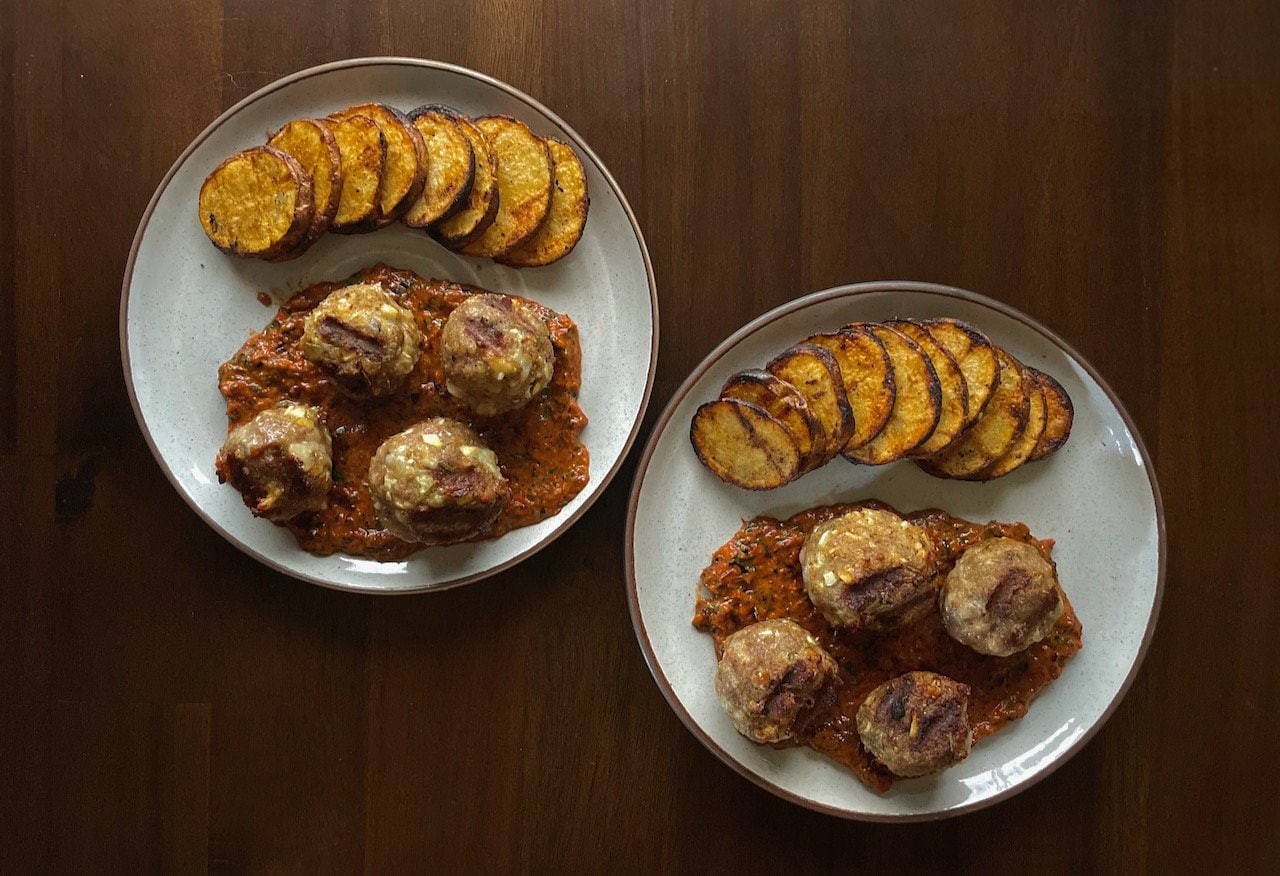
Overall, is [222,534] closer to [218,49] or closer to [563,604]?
[563,604]

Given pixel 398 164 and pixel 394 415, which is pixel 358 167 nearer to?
pixel 398 164

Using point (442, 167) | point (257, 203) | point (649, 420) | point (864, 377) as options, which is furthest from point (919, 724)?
point (257, 203)

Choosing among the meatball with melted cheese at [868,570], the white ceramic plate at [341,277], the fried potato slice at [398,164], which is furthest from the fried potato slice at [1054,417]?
the fried potato slice at [398,164]

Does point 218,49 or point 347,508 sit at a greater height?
point 218,49

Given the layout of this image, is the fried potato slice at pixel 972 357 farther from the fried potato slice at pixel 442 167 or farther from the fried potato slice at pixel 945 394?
the fried potato slice at pixel 442 167

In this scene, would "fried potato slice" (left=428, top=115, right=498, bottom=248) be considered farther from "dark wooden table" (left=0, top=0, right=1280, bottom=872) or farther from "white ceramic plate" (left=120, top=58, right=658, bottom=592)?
"dark wooden table" (left=0, top=0, right=1280, bottom=872)

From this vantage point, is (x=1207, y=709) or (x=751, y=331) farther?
(x=1207, y=709)

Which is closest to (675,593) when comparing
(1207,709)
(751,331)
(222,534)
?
(751,331)

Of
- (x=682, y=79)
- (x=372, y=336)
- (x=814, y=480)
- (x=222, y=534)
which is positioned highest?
(x=682, y=79)
